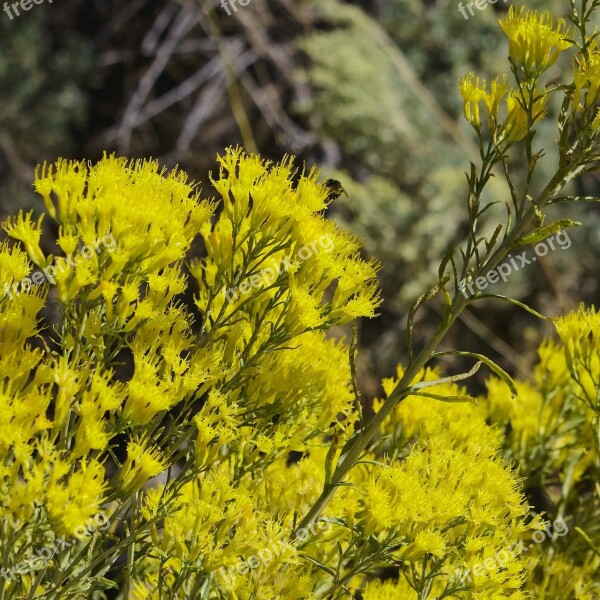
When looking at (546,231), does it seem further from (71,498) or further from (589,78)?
(71,498)

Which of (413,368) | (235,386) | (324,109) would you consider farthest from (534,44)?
(324,109)

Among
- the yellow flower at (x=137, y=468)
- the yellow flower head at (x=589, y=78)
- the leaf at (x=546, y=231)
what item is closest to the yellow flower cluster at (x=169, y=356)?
the yellow flower at (x=137, y=468)

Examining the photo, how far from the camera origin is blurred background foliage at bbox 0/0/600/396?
3330mm

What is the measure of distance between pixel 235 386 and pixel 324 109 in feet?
8.67

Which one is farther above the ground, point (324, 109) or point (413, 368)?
point (324, 109)

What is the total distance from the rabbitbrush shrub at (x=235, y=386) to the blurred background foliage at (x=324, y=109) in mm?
2051

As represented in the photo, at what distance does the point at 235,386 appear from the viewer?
1.07 metres

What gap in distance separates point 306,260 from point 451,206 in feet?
7.74

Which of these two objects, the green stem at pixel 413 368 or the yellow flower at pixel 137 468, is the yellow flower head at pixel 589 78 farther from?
the yellow flower at pixel 137 468

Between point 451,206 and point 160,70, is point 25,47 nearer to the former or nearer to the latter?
point 160,70

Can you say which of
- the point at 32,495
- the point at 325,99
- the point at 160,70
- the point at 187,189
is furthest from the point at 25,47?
the point at 32,495

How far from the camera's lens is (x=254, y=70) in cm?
405

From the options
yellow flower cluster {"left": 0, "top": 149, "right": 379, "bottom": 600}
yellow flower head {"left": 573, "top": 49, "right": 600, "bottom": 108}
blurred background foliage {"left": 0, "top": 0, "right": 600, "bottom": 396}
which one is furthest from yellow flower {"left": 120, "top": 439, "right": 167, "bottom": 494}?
blurred background foliage {"left": 0, "top": 0, "right": 600, "bottom": 396}

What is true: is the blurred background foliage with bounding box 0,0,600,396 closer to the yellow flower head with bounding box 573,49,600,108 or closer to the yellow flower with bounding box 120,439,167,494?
the yellow flower head with bounding box 573,49,600,108
